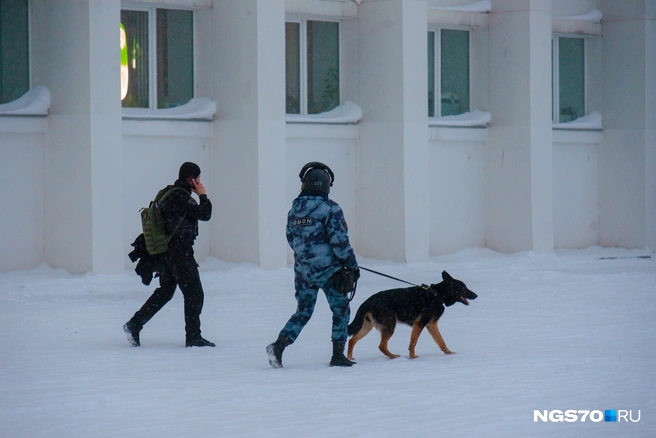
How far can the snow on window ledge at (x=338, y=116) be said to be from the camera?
18859mm

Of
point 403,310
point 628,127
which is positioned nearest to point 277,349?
point 403,310

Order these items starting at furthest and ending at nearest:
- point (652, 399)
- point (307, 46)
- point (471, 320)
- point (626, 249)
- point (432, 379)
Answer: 1. point (626, 249)
2. point (307, 46)
3. point (471, 320)
4. point (432, 379)
5. point (652, 399)

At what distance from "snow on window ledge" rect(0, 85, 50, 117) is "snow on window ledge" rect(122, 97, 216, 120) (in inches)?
55.7

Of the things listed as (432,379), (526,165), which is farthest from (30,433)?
(526,165)

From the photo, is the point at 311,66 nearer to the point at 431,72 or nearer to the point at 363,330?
the point at 431,72

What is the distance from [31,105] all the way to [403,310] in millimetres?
8913

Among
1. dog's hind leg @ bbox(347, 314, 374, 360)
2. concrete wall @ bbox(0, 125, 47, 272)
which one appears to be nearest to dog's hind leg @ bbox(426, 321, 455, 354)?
dog's hind leg @ bbox(347, 314, 374, 360)

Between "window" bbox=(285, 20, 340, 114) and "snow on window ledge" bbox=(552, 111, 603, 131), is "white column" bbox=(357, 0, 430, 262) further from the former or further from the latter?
"snow on window ledge" bbox=(552, 111, 603, 131)

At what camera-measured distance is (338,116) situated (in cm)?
1917

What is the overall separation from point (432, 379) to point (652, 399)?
1.80m

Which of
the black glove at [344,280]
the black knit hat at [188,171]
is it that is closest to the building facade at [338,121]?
the black knit hat at [188,171]

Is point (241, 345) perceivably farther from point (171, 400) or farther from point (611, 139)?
point (611, 139)

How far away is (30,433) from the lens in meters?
6.52

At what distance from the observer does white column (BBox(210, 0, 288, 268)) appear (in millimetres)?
17109
